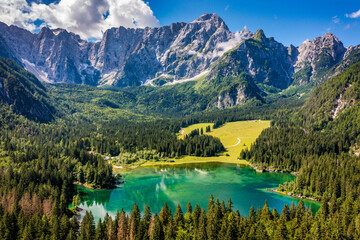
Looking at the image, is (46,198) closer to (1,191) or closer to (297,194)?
(1,191)

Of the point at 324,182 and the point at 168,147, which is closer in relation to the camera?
the point at 324,182

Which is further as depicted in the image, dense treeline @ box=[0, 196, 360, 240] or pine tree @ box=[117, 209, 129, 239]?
pine tree @ box=[117, 209, 129, 239]

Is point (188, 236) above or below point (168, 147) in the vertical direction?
below

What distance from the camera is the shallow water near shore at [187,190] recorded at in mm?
100562

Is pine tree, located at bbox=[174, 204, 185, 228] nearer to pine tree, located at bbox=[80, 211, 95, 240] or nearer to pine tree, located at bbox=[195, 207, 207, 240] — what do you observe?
pine tree, located at bbox=[195, 207, 207, 240]

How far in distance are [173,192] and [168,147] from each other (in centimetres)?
8083

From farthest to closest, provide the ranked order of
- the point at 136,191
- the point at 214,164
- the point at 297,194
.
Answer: the point at 214,164 < the point at 136,191 < the point at 297,194

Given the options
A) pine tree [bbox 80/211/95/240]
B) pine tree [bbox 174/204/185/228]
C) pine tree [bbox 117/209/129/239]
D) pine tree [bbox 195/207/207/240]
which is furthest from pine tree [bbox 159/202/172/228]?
pine tree [bbox 80/211/95/240]

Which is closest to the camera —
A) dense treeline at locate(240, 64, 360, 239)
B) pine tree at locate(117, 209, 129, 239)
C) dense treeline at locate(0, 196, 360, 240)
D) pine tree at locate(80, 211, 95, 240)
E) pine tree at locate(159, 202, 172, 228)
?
dense treeline at locate(0, 196, 360, 240)

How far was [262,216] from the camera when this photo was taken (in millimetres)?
72062

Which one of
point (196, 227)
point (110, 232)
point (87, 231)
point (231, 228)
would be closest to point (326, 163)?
point (231, 228)

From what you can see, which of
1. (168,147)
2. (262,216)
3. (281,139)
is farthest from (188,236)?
(281,139)

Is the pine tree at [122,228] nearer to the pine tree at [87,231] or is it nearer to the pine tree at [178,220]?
the pine tree at [87,231]

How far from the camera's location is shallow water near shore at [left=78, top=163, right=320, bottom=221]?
10056 cm
